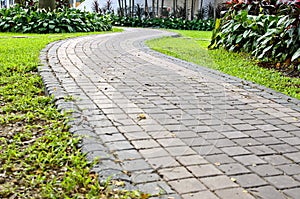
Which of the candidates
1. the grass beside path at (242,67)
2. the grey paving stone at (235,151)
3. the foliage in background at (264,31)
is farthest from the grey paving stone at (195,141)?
the foliage in background at (264,31)

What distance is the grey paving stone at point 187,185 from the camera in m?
2.41

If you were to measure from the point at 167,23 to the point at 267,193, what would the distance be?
56.7 feet

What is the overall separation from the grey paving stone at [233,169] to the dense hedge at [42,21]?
34.7 feet

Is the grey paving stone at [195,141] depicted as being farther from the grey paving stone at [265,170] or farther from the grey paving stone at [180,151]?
the grey paving stone at [265,170]

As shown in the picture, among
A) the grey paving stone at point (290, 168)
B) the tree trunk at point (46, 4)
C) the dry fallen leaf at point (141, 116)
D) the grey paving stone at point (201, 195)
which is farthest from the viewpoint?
the tree trunk at point (46, 4)

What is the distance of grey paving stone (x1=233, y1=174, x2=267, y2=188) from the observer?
2.53 m

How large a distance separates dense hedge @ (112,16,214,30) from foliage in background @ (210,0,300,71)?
30.5 ft

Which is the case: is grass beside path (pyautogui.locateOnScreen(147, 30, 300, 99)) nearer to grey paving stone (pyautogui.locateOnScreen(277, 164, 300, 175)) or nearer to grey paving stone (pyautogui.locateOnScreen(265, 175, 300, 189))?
grey paving stone (pyautogui.locateOnScreen(277, 164, 300, 175))

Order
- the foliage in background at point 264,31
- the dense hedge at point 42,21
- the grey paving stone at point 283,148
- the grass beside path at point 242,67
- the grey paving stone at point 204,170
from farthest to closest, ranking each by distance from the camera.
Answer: the dense hedge at point 42,21 → the foliage in background at point 264,31 → the grass beside path at point 242,67 → the grey paving stone at point 283,148 → the grey paving stone at point 204,170

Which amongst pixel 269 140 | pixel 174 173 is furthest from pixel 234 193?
pixel 269 140

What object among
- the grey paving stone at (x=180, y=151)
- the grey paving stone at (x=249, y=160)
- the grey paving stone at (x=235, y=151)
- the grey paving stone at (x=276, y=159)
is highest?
the grey paving stone at (x=180, y=151)

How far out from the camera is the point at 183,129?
11.5ft

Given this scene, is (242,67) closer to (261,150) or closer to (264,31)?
(264,31)

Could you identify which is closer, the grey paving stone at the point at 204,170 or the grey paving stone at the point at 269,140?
the grey paving stone at the point at 204,170
